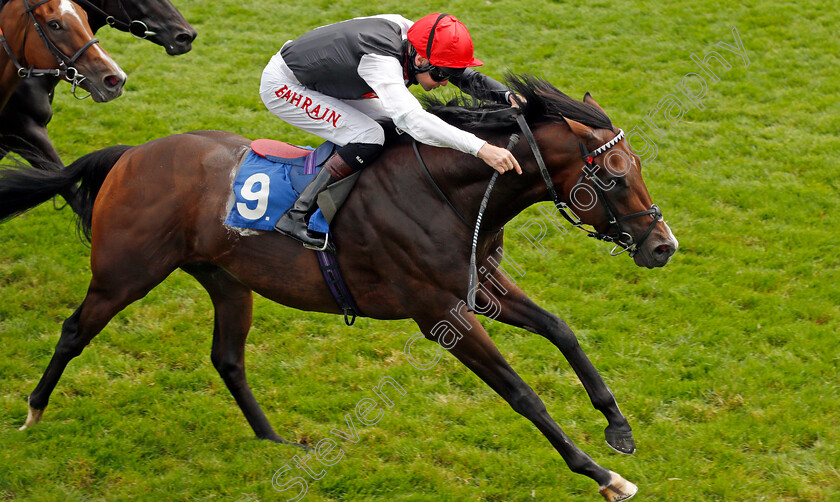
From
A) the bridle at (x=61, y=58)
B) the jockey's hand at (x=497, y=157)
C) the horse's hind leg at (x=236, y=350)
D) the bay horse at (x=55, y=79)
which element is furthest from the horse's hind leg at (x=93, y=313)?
the jockey's hand at (x=497, y=157)

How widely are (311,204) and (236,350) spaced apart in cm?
132

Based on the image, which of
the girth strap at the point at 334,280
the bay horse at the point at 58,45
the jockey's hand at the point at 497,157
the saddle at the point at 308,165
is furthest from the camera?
the bay horse at the point at 58,45

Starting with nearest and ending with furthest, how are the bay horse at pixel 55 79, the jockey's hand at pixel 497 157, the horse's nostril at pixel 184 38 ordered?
the jockey's hand at pixel 497 157 → the bay horse at pixel 55 79 → the horse's nostril at pixel 184 38

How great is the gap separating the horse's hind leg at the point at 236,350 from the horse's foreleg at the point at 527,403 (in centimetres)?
155

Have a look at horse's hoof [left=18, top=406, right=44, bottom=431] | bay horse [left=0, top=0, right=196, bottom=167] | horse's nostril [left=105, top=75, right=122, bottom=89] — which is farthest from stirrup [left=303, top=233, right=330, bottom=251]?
bay horse [left=0, top=0, right=196, bottom=167]

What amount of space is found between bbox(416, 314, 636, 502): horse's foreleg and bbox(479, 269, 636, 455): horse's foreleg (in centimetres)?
24

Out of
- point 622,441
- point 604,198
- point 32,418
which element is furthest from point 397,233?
point 32,418

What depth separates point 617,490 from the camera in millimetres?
4246

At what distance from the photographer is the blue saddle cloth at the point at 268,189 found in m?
4.53

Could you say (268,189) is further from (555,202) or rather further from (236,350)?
(555,202)

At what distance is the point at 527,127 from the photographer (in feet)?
13.5

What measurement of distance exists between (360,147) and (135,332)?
282 centimetres

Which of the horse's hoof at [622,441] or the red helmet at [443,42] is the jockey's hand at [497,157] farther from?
the horse's hoof at [622,441]

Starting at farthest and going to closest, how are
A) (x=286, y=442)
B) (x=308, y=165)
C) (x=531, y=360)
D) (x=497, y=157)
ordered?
(x=531, y=360) < (x=286, y=442) < (x=308, y=165) < (x=497, y=157)
